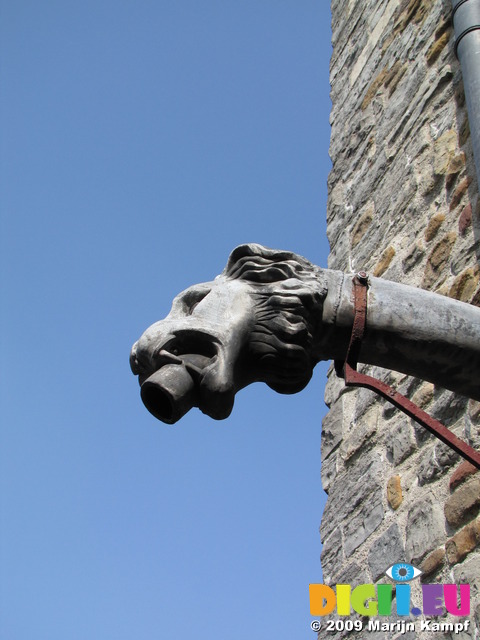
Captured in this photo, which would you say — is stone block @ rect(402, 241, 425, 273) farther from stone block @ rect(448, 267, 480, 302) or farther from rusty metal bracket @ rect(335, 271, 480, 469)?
rusty metal bracket @ rect(335, 271, 480, 469)

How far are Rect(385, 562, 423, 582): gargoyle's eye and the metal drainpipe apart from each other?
1.40 m

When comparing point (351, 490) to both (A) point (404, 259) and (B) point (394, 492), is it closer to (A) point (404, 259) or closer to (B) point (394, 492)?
(B) point (394, 492)

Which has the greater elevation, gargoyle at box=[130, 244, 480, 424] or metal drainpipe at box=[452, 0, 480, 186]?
metal drainpipe at box=[452, 0, 480, 186]

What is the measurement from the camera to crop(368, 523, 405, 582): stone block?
2.72 m

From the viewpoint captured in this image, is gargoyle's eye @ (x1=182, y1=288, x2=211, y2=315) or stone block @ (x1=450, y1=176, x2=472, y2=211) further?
stone block @ (x1=450, y1=176, x2=472, y2=211)

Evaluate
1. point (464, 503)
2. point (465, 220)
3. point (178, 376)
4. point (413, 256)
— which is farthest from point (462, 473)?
point (178, 376)

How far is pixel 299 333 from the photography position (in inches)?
58.9

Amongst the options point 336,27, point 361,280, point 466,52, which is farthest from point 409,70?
point 361,280

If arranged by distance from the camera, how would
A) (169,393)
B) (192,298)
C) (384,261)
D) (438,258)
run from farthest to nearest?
(384,261)
(438,258)
(192,298)
(169,393)

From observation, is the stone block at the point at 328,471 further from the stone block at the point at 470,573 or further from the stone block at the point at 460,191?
the stone block at the point at 460,191

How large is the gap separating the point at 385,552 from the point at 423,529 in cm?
25

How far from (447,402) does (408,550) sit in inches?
20.5

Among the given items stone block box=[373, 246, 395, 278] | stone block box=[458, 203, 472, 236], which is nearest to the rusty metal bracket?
stone block box=[458, 203, 472, 236]

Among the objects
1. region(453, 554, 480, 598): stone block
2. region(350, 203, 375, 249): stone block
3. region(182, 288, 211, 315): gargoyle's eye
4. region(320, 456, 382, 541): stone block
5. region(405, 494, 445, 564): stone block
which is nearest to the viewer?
region(182, 288, 211, 315): gargoyle's eye
